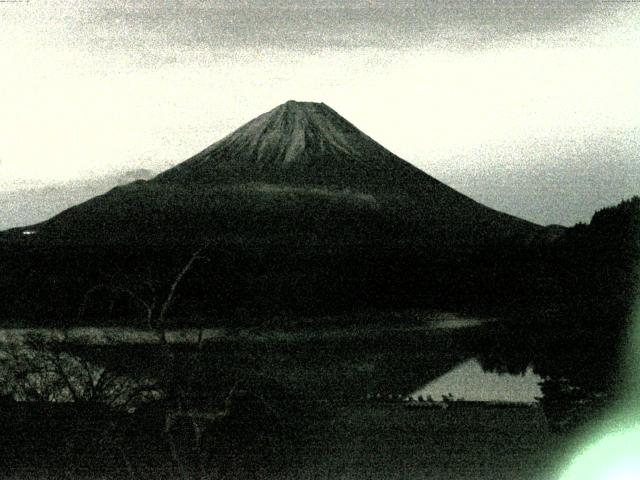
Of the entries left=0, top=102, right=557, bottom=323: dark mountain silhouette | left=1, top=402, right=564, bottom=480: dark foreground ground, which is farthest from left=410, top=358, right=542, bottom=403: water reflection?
left=1, top=402, right=564, bottom=480: dark foreground ground

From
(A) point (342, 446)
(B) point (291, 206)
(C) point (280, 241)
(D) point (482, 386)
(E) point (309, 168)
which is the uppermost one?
(E) point (309, 168)

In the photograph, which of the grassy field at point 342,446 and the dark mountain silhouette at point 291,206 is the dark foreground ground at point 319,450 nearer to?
the grassy field at point 342,446

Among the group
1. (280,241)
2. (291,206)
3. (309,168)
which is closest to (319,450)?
(280,241)

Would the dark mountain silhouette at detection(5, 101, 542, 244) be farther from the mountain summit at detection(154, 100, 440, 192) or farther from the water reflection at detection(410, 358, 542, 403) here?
the water reflection at detection(410, 358, 542, 403)

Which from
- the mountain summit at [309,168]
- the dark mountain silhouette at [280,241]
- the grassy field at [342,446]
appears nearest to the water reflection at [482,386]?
the dark mountain silhouette at [280,241]

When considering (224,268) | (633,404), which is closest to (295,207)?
(224,268)

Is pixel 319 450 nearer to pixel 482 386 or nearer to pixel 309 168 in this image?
pixel 482 386
